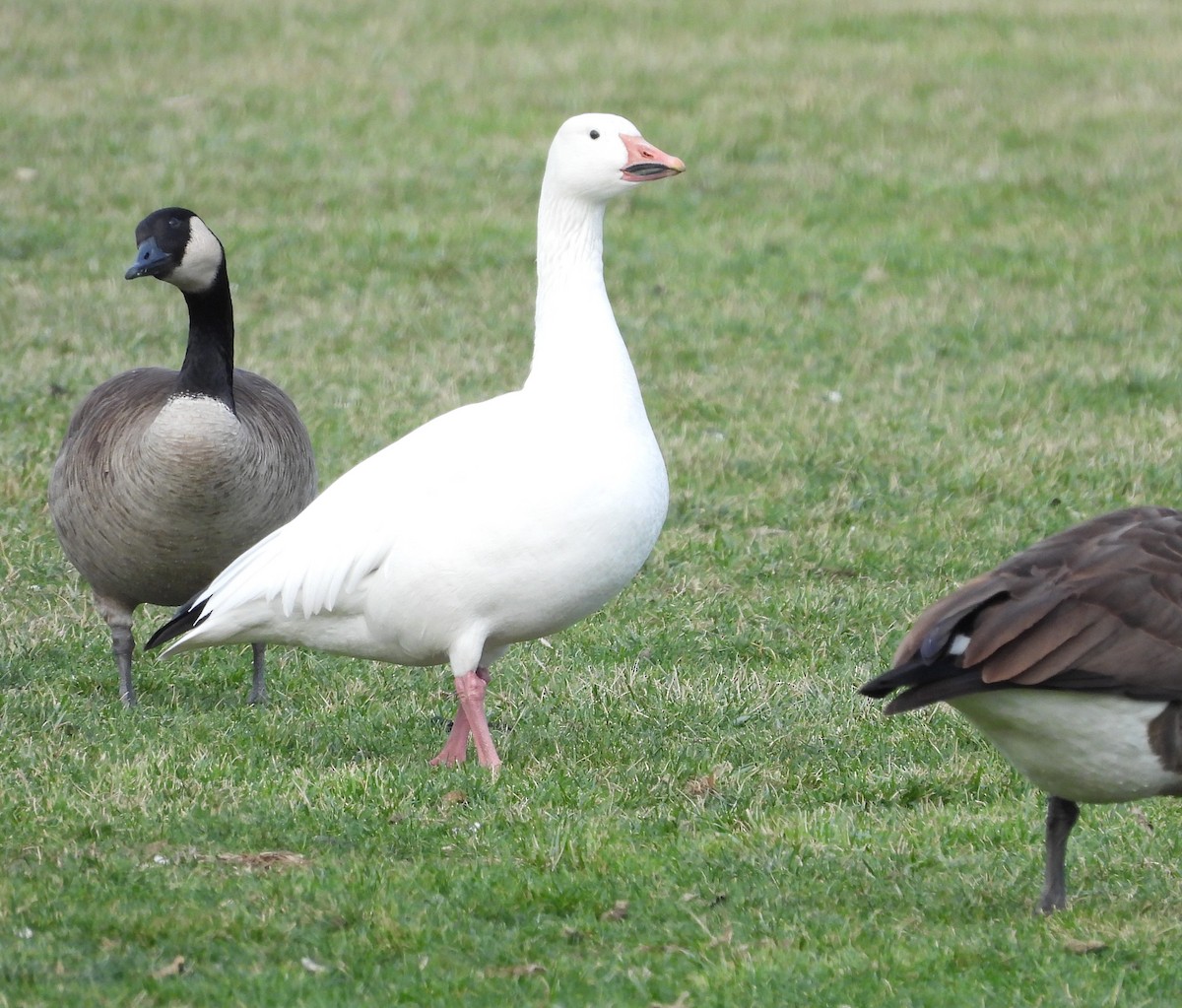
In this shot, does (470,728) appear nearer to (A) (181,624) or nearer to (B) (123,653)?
(A) (181,624)

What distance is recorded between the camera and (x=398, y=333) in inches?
486

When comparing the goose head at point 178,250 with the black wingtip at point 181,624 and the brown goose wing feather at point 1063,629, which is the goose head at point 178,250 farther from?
the brown goose wing feather at point 1063,629

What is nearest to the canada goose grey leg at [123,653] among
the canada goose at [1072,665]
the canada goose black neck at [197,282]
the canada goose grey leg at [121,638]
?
the canada goose grey leg at [121,638]

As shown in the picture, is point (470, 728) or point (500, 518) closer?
point (500, 518)

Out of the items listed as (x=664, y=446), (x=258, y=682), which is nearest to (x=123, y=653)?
(x=258, y=682)

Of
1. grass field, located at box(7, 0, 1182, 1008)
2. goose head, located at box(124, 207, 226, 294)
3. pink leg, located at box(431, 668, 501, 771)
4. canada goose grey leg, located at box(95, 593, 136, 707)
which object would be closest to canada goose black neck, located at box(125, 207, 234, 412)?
goose head, located at box(124, 207, 226, 294)

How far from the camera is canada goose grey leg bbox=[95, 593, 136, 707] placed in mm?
6578

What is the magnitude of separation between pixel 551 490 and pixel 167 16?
17048 millimetres

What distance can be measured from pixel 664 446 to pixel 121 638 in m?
4.01

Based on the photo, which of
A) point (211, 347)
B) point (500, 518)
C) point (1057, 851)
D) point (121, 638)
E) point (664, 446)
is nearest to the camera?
point (1057, 851)

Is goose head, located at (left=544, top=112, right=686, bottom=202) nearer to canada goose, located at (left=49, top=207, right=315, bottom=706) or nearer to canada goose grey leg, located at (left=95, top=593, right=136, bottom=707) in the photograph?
canada goose, located at (left=49, top=207, right=315, bottom=706)

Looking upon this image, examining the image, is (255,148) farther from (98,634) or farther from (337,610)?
(337,610)

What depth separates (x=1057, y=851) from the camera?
14.7 ft

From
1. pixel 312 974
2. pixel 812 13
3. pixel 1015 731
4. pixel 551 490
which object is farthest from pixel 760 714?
pixel 812 13
